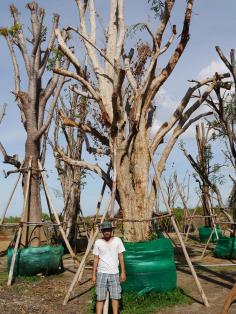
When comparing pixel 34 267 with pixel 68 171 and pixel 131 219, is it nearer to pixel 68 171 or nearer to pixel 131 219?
pixel 131 219

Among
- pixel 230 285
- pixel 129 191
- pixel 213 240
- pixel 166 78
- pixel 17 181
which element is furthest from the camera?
pixel 213 240

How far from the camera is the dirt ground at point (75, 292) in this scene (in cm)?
692

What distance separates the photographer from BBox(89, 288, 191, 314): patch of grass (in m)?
6.70

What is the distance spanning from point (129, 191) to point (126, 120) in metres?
1.58

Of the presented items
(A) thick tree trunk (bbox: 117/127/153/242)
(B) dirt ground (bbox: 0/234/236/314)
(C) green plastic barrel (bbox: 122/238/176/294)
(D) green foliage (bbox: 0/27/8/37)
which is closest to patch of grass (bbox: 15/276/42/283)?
(B) dirt ground (bbox: 0/234/236/314)

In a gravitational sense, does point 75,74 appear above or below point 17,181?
above

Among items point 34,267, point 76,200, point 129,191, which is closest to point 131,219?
point 129,191

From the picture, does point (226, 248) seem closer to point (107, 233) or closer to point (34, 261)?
point (34, 261)

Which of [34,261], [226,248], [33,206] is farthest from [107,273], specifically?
[226,248]

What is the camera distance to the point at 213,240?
1653 centimetres

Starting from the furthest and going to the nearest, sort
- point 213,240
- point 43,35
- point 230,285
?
point 213,240 < point 43,35 < point 230,285

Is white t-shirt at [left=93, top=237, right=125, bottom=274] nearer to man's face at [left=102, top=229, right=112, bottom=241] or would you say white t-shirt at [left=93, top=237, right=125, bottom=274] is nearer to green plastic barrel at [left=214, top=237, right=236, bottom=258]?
man's face at [left=102, top=229, right=112, bottom=241]

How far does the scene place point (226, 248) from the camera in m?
11.9

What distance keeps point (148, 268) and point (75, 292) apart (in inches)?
67.3
